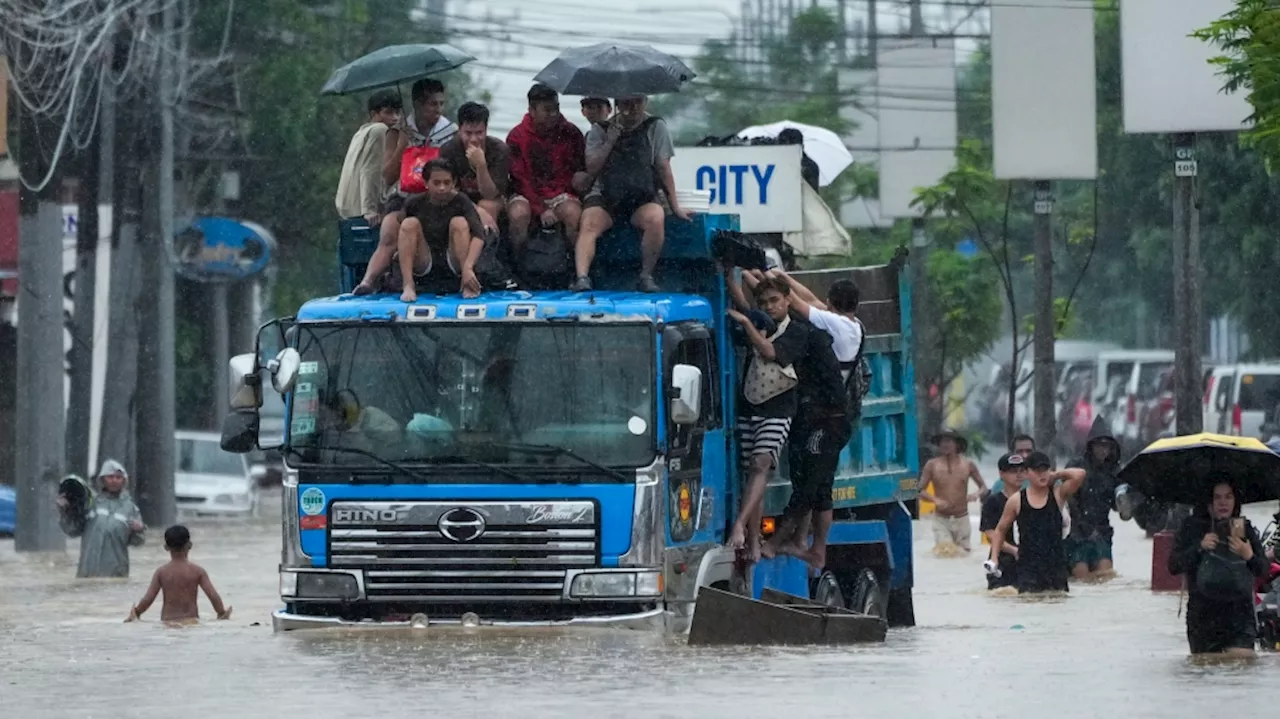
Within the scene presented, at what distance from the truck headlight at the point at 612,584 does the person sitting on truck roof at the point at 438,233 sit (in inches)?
70.9

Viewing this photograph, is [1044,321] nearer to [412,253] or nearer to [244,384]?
[412,253]

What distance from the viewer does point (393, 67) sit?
1616cm

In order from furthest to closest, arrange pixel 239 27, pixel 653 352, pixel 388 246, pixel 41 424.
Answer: pixel 239 27 → pixel 41 424 → pixel 388 246 → pixel 653 352

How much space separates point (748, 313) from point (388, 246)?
79.8 inches

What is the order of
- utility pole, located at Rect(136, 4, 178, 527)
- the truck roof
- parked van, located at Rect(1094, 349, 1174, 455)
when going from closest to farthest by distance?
the truck roof
utility pole, located at Rect(136, 4, 178, 527)
parked van, located at Rect(1094, 349, 1174, 455)

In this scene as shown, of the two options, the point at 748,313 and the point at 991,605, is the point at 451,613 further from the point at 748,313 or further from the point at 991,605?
the point at 991,605

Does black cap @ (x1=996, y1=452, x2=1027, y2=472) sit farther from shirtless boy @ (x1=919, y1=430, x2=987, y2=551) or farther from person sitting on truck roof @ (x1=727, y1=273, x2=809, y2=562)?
person sitting on truck roof @ (x1=727, y1=273, x2=809, y2=562)

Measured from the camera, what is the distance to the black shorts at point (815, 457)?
15.1m

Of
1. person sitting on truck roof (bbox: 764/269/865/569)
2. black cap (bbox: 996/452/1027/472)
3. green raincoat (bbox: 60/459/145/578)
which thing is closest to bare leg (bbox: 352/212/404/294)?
person sitting on truck roof (bbox: 764/269/865/569)

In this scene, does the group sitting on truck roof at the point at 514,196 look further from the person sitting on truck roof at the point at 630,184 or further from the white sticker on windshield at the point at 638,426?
the white sticker on windshield at the point at 638,426

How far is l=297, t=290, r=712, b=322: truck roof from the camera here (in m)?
13.7

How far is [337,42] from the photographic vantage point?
43.6 m

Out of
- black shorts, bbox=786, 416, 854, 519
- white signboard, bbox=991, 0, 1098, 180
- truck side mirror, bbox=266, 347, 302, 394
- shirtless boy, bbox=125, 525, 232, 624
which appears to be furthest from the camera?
white signboard, bbox=991, 0, 1098, 180

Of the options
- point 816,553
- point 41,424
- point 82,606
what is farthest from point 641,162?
point 41,424
